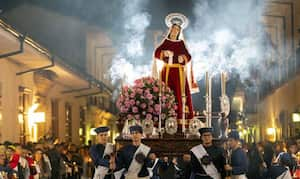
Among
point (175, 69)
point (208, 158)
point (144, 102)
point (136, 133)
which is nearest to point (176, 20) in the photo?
point (175, 69)

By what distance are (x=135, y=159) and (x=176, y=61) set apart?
3463mm

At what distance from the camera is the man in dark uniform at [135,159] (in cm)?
1238

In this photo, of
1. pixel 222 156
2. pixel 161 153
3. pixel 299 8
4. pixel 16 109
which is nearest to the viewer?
pixel 222 156

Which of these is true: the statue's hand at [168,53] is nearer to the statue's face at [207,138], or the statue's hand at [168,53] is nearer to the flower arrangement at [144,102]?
the flower arrangement at [144,102]

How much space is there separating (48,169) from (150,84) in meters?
5.55

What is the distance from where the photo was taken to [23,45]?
61.3 ft

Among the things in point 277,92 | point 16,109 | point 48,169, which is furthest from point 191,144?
point 277,92

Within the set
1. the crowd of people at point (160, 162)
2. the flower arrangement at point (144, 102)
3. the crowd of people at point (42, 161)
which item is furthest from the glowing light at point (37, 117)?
the flower arrangement at point (144, 102)

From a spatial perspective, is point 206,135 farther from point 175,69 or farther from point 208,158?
point 175,69

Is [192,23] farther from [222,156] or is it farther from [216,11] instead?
[222,156]

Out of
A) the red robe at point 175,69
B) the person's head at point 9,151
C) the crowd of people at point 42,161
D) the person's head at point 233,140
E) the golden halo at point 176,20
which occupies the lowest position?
the crowd of people at point 42,161

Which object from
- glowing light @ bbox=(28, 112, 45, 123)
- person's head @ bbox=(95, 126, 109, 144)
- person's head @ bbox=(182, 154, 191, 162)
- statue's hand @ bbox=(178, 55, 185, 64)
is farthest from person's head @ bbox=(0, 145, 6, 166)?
glowing light @ bbox=(28, 112, 45, 123)

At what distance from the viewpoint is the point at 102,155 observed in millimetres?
12820

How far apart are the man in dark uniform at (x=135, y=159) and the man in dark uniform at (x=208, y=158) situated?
2.61ft
